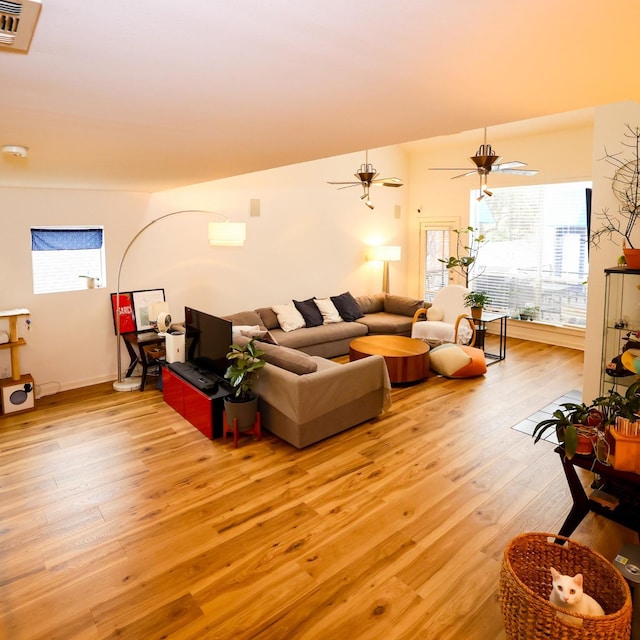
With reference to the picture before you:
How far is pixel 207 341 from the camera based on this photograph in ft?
15.2

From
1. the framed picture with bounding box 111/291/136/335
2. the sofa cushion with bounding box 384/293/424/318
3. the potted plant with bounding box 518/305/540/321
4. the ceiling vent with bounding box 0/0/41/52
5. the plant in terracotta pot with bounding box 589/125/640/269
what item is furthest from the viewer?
the potted plant with bounding box 518/305/540/321

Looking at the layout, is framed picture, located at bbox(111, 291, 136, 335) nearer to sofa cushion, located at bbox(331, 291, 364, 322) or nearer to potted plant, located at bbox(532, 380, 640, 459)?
sofa cushion, located at bbox(331, 291, 364, 322)

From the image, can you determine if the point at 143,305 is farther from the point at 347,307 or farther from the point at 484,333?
the point at 484,333

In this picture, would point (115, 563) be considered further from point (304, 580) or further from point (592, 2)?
point (592, 2)

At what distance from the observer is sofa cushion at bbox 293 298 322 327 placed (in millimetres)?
6664

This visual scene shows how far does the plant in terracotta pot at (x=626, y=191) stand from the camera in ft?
11.0

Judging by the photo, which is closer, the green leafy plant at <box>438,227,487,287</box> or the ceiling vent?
the ceiling vent

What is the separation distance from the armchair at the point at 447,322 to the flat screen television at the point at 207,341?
122 inches

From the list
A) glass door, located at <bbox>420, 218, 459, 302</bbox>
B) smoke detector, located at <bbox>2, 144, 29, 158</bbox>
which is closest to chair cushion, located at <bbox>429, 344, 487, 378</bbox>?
glass door, located at <bbox>420, 218, 459, 302</bbox>

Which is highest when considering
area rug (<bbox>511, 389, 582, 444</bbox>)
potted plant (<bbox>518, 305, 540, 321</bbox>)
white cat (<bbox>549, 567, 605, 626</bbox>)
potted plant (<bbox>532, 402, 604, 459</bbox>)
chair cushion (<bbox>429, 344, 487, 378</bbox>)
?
potted plant (<bbox>518, 305, 540, 321</bbox>)

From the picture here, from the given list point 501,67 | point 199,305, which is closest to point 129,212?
point 199,305

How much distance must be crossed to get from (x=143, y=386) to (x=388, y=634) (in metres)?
4.01

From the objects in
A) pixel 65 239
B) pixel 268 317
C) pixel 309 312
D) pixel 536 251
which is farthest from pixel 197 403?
pixel 536 251

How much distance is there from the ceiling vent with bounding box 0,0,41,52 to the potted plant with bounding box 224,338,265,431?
3.01 meters
